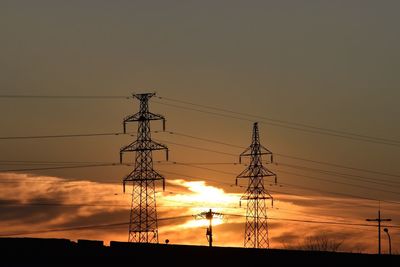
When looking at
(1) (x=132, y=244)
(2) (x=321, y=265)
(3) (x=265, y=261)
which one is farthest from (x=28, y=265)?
(2) (x=321, y=265)

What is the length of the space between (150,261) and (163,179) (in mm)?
23508

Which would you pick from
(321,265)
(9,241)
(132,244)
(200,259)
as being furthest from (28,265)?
(321,265)

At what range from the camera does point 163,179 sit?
104 metres

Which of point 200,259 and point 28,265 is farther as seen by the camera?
point 200,259

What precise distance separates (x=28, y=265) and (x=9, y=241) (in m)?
2.08

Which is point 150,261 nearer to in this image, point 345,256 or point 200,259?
point 200,259

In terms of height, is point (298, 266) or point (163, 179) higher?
point (163, 179)

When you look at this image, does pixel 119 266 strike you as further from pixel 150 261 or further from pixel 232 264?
pixel 232 264

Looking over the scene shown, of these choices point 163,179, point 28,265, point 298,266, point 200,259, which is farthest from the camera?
point 163,179

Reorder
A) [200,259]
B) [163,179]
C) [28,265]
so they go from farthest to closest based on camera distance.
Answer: [163,179] → [200,259] → [28,265]

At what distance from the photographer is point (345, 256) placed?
303 feet

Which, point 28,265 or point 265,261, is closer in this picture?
point 28,265

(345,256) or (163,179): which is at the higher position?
(163,179)

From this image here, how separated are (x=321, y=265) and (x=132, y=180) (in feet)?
73.8
